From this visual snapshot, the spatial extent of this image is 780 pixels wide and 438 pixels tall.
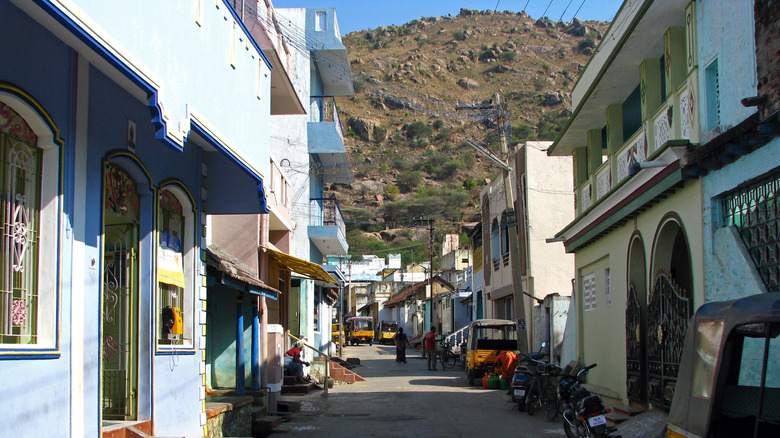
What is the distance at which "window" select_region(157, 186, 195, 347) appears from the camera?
10.2m

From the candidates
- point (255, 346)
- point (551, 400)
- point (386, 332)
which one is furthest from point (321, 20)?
point (386, 332)

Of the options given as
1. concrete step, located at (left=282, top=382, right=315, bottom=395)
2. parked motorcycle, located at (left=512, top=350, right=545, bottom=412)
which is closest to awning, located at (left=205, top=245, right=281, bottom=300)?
parked motorcycle, located at (left=512, top=350, right=545, bottom=412)

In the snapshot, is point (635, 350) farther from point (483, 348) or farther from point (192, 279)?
point (483, 348)

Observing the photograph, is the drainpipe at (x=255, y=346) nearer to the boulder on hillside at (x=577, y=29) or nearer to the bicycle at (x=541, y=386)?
the bicycle at (x=541, y=386)

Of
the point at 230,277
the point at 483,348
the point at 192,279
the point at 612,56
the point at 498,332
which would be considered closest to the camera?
the point at 192,279

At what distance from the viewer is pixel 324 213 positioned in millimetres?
29516

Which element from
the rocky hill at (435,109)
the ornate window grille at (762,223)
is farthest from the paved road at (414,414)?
the rocky hill at (435,109)

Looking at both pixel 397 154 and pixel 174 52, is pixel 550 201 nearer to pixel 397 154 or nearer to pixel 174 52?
pixel 174 52

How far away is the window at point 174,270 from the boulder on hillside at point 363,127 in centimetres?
9723

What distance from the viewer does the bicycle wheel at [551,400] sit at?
15.7m

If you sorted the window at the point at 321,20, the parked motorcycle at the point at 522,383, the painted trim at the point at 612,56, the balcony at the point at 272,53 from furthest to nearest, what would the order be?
1. the window at the point at 321,20
2. the parked motorcycle at the point at 522,383
3. the balcony at the point at 272,53
4. the painted trim at the point at 612,56

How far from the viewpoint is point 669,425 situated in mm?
6637

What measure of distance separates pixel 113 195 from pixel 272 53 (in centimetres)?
695

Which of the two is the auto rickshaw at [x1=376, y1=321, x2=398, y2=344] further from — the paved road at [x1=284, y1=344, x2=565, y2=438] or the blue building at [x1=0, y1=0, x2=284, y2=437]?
the blue building at [x1=0, y1=0, x2=284, y2=437]
